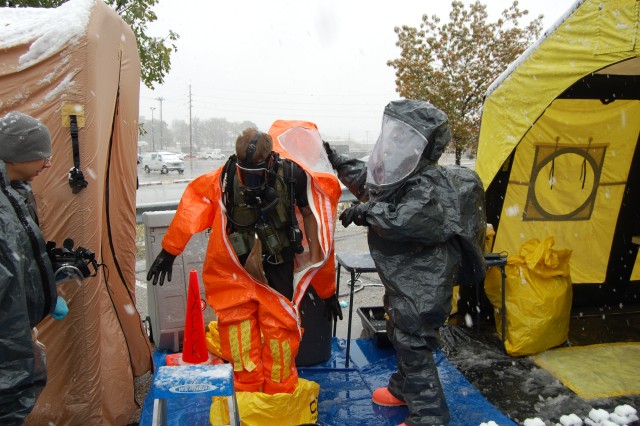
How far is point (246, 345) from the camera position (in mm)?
2865

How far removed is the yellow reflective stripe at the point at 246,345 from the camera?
2.86 m

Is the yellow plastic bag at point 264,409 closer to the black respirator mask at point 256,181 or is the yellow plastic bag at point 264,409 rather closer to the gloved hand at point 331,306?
the gloved hand at point 331,306

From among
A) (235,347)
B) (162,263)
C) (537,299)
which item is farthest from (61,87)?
(537,299)

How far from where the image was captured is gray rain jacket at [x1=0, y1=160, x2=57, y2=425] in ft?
5.87

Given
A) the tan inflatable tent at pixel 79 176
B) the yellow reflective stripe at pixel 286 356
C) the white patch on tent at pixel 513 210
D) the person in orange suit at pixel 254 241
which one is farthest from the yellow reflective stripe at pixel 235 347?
the white patch on tent at pixel 513 210

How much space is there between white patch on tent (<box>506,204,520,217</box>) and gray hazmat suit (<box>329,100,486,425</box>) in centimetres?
198

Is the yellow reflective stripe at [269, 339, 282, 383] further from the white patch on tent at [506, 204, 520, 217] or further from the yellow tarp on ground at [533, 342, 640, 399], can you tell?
the white patch on tent at [506, 204, 520, 217]

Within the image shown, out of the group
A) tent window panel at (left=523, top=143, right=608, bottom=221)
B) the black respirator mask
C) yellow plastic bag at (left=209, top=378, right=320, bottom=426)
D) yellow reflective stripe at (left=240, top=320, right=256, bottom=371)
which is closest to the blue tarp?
yellow plastic bag at (left=209, top=378, right=320, bottom=426)

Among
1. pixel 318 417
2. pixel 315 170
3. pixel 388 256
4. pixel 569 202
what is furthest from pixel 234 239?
pixel 569 202

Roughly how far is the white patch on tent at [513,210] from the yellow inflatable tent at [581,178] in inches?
0.4

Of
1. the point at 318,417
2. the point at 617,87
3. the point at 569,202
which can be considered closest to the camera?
the point at 318,417

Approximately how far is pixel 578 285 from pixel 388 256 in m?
3.19

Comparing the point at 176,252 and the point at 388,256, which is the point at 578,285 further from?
the point at 176,252

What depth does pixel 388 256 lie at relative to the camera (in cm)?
303
